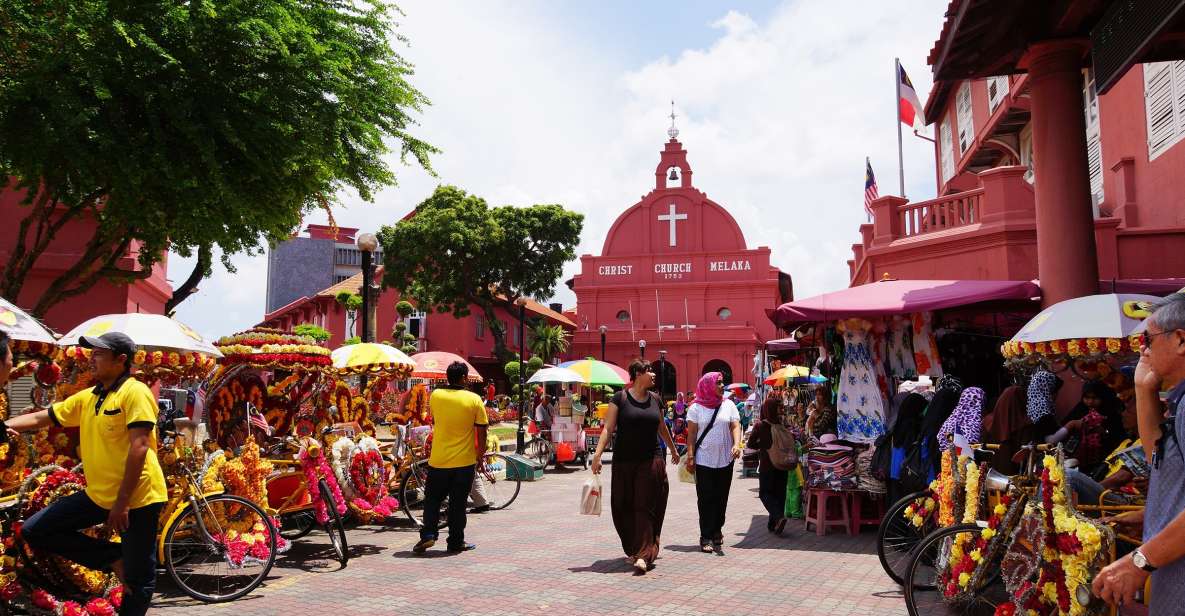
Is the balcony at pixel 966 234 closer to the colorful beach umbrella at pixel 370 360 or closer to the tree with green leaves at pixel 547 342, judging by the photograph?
the colorful beach umbrella at pixel 370 360

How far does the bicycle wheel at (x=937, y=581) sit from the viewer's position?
5.07 meters

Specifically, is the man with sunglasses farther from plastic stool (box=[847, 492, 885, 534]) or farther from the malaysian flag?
the malaysian flag

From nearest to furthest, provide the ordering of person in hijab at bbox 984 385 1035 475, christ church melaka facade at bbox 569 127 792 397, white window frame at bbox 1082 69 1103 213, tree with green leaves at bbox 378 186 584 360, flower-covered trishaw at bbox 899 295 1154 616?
flower-covered trishaw at bbox 899 295 1154 616 → person in hijab at bbox 984 385 1035 475 → white window frame at bbox 1082 69 1103 213 → tree with green leaves at bbox 378 186 584 360 → christ church melaka facade at bbox 569 127 792 397

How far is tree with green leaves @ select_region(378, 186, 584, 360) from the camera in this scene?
40.1 m

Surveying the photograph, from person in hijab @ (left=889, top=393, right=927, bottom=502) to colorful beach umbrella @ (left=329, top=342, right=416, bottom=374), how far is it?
6.55 m

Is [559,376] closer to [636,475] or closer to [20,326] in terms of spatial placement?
[636,475]

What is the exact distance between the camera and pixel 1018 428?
6711 mm

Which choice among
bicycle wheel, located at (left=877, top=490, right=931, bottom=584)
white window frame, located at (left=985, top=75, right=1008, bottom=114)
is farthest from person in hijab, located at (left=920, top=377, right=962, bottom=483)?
white window frame, located at (left=985, top=75, right=1008, bottom=114)

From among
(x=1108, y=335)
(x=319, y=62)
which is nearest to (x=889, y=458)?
(x=1108, y=335)

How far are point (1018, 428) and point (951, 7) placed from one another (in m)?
5.36

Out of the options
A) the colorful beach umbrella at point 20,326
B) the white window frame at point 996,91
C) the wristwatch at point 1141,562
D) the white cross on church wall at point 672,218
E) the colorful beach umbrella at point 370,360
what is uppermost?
the white cross on church wall at point 672,218

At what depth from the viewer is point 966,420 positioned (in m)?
6.91

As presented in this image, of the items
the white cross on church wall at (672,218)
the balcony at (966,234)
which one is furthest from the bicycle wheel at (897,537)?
the white cross on church wall at (672,218)

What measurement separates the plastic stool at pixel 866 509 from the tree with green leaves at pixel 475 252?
31201 millimetres
